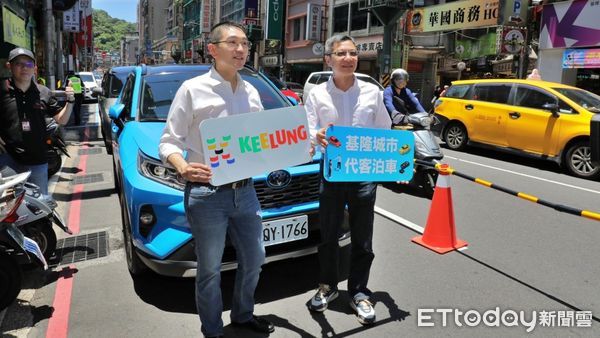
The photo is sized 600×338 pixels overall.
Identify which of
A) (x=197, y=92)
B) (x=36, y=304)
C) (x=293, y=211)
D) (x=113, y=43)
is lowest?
(x=36, y=304)

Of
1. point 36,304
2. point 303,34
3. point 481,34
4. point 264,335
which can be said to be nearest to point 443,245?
point 264,335

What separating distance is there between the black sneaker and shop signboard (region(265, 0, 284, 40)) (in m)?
36.9

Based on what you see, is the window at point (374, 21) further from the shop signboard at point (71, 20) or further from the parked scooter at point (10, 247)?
the parked scooter at point (10, 247)

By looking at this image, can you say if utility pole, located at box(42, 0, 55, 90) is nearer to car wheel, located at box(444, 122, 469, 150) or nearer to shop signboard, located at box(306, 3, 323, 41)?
car wheel, located at box(444, 122, 469, 150)

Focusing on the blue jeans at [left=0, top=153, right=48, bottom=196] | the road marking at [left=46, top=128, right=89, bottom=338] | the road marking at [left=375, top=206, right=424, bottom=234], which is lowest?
the road marking at [left=46, top=128, right=89, bottom=338]

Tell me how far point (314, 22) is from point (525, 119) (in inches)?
956

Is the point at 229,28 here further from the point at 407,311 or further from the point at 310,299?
the point at 407,311

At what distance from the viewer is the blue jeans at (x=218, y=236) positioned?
8.27ft

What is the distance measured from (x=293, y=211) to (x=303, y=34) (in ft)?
110

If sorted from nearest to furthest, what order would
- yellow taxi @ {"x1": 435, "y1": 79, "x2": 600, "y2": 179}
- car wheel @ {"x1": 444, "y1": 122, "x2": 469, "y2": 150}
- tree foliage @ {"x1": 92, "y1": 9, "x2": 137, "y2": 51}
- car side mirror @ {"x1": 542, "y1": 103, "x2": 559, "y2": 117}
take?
yellow taxi @ {"x1": 435, "y1": 79, "x2": 600, "y2": 179} → car side mirror @ {"x1": 542, "y1": 103, "x2": 559, "y2": 117} → car wheel @ {"x1": 444, "y1": 122, "x2": 469, "y2": 150} → tree foliage @ {"x1": 92, "y1": 9, "x2": 137, "y2": 51}

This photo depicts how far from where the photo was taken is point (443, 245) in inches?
179

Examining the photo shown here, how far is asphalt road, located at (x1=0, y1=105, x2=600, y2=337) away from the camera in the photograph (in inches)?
124

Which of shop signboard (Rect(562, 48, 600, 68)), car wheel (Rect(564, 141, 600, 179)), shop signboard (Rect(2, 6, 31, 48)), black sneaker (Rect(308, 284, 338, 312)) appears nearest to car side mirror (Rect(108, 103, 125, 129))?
black sneaker (Rect(308, 284, 338, 312))

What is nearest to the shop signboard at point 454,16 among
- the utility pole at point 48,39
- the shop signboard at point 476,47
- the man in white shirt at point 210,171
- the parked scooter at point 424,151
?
the shop signboard at point 476,47
